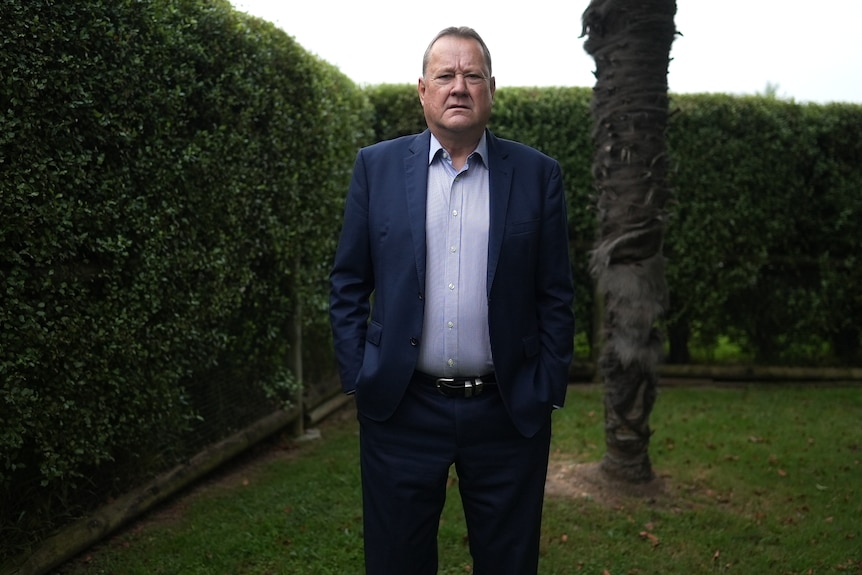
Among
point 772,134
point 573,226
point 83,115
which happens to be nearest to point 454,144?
point 83,115

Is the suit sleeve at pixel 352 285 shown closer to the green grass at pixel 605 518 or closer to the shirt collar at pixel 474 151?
the shirt collar at pixel 474 151

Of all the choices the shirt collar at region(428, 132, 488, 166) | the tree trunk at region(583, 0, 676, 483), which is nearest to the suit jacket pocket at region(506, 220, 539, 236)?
the shirt collar at region(428, 132, 488, 166)

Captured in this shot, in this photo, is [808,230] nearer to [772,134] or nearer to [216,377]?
[772,134]

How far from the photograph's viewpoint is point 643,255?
16.0 feet

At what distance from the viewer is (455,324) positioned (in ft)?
8.90

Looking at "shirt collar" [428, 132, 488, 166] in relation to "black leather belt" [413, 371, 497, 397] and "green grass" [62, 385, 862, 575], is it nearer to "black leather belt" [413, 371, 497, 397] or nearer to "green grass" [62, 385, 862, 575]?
"black leather belt" [413, 371, 497, 397]

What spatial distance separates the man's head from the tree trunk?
92.1 inches

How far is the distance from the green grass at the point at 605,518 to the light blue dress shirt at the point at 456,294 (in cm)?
171

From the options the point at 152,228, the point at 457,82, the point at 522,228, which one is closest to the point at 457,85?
the point at 457,82

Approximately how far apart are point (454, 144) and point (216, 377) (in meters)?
3.06

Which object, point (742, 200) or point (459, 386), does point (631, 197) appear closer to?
point (459, 386)

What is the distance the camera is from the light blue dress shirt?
2.72 m

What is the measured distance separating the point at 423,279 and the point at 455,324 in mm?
187

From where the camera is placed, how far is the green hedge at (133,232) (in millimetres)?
3299
